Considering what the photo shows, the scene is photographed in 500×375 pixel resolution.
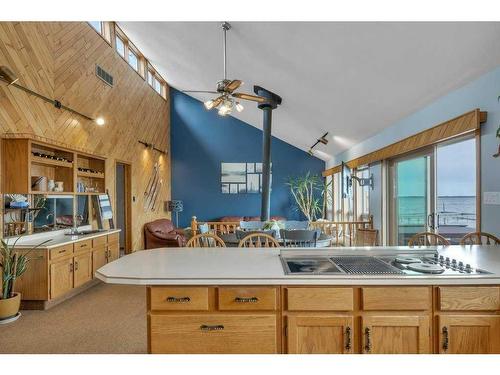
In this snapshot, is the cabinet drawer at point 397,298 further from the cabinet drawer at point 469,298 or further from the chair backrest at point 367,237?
the chair backrest at point 367,237

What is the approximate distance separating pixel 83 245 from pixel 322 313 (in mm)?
3481

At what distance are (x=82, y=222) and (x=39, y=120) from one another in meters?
1.68

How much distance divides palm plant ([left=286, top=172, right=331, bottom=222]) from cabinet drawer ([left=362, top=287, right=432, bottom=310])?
7.37 meters

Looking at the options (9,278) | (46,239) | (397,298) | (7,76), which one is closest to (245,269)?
(397,298)

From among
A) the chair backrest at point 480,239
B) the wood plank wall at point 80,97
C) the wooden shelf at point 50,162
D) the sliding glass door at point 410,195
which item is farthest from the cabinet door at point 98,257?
the sliding glass door at point 410,195

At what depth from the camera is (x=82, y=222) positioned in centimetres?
500

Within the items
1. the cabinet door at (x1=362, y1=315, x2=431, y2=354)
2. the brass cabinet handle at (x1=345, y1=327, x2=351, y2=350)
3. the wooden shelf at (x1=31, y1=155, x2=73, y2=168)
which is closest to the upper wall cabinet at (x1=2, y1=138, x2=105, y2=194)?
the wooden shelf at (x1=31, y1=155, x2=73, y2=168)

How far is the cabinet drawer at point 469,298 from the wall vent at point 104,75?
5744 mm

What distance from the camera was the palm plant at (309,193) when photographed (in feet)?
30.1

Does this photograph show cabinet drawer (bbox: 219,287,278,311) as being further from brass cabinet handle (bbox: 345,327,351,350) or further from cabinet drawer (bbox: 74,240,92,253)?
cabinet drawer (bbox: 74,240,92,253)

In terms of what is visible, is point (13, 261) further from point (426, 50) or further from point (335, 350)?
point (426, 50)

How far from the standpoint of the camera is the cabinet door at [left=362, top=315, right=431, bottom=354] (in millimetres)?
1696

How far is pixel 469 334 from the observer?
170cm

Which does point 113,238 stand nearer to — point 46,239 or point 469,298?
point 46,239
